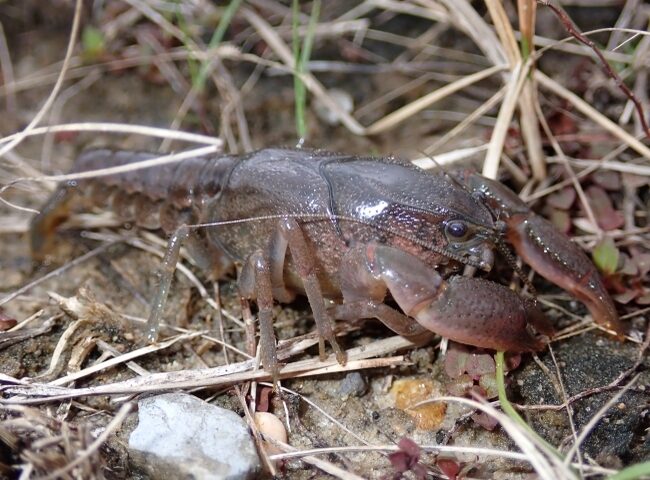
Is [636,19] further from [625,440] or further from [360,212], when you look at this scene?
[625,440]

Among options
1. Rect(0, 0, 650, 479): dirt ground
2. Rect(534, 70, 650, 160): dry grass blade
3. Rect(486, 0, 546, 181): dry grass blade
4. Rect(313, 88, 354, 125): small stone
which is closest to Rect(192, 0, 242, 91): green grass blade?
Rect(0, 0, 650, 479): dirt ground

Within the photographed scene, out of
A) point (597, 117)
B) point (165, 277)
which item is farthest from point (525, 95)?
point (165, 277)

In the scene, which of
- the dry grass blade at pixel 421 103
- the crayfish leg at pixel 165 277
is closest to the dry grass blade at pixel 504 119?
the dry grass blade at pixel 421 103

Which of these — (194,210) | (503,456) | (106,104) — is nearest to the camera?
(503,456)

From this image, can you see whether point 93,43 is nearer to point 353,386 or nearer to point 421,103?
point 421,103

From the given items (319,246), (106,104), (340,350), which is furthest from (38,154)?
(340,350)

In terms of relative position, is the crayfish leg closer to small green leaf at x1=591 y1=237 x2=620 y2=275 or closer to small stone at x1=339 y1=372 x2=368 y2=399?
small stone at x1=339 y1=372 x2=368 y2=399
